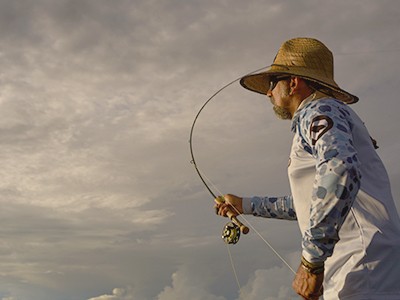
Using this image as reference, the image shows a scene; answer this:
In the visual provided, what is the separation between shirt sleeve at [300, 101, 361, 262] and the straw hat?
125 centimetres

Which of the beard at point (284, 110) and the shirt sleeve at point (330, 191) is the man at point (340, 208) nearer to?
the shirt sleeve at point (330, 191)

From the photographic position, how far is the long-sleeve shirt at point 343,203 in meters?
4.80

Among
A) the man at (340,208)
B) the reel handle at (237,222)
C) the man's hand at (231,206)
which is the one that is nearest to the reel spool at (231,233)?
the reel handle at (237,222)

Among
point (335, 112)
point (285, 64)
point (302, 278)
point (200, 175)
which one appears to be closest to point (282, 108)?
point (285, 64)

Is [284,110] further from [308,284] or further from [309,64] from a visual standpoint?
[308,284]

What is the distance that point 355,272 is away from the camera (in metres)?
5.04

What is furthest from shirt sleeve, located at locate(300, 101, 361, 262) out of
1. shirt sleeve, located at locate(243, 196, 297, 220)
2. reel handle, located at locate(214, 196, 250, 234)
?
reel handle, located at locate(214, 196, 250, 234)

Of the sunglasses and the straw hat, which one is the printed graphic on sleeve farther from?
the sunglasses

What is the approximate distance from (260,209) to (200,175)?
2.75 meters

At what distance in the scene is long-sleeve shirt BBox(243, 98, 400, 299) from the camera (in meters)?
4.80

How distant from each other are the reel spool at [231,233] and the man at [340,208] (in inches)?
111

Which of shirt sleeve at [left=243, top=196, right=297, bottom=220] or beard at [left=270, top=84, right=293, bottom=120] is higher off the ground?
beard at [left=270, top=84, right=293, bottom=120]

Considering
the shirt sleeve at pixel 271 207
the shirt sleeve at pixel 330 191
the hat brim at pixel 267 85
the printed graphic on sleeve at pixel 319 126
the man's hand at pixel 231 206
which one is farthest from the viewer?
the man's hand at pixel 231 206

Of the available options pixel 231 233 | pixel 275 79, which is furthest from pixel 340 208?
pixel 231 233
